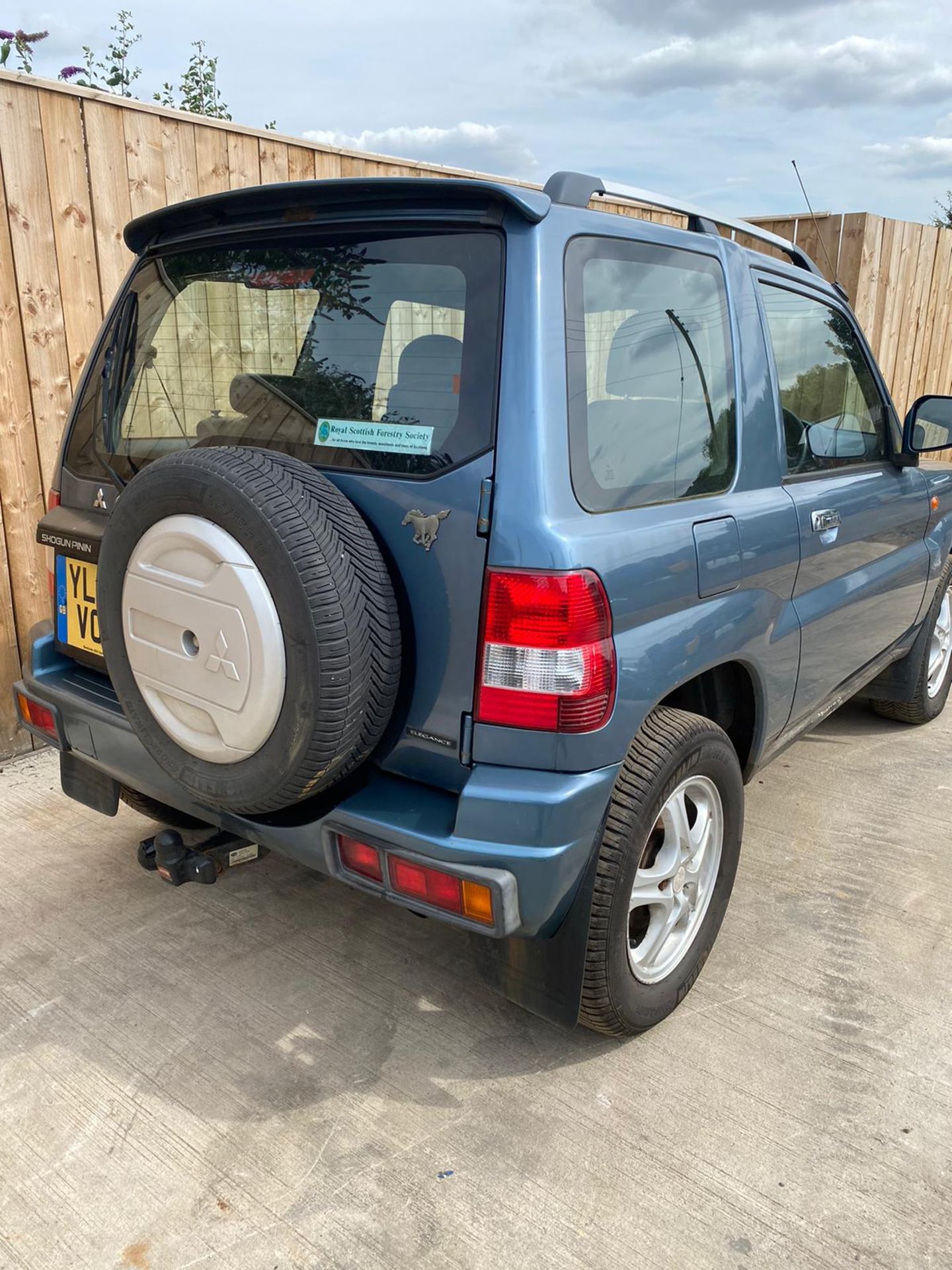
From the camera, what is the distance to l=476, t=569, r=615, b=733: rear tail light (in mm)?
1878

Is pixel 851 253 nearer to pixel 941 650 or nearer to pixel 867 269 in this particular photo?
pixel 867 269

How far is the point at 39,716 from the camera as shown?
2.73 meters

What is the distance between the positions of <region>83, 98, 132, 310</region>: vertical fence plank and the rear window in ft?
5.27

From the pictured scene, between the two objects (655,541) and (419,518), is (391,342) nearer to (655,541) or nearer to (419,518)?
(419,518)

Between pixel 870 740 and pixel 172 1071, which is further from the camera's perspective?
pixel 870 740

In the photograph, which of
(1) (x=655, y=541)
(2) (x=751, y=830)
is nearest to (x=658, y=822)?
(1) (x=655, y=541)

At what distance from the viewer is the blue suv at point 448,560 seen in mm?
1906

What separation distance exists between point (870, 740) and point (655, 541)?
9.52ft

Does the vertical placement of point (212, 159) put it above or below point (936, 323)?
above

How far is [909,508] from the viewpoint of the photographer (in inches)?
148

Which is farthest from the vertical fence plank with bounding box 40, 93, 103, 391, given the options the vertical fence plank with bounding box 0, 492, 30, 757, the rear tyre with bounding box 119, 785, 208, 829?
the rear tyre with bounding box 119, 785, 208, 829

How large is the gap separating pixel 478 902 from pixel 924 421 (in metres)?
2.82

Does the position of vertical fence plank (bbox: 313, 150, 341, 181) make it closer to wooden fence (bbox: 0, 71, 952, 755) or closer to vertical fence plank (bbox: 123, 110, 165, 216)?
wooden fence (bbox: 0, 71, 952, 755)

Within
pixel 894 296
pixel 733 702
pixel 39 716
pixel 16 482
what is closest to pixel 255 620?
pixel 39 716
